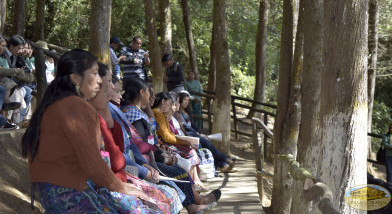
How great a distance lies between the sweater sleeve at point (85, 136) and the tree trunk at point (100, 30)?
331cm

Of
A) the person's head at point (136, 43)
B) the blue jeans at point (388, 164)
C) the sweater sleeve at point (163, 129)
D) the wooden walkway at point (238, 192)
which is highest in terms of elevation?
the person's head at point (136, 43)

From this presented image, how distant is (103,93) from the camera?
4.21 metres

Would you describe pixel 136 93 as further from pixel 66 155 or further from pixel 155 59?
pixel 155 59

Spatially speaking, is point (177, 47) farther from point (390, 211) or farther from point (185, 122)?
point (390, 211)

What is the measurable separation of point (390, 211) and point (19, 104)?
4.92 m

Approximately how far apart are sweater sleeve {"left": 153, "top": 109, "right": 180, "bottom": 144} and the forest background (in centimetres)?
1312

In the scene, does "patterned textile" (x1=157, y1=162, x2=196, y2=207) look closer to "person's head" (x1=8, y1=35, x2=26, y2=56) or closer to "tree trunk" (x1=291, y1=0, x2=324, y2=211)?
"tree trunk" (x1=291, y1=0, x2=324, y2=211)

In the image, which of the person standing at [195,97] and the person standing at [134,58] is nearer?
the person standing at [134,58]

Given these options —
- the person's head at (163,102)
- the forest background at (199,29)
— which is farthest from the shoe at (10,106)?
the forest background at (199,29)

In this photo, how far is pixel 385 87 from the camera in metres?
23.9

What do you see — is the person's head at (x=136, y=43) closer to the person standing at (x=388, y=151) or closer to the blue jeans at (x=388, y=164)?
the person standing at (x=388, y=151)

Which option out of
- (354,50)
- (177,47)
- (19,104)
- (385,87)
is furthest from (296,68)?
(385,87)

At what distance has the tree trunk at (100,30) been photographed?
21.1 feet

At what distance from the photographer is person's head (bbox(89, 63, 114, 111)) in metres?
4.16
